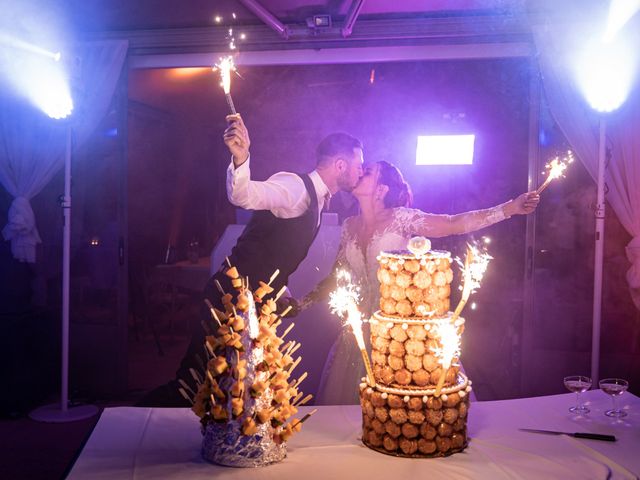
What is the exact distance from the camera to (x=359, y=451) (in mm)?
1878

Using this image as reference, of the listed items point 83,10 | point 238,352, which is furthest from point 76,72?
point 238,352

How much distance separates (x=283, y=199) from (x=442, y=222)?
1.02 m

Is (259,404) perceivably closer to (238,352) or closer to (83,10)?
(238,352)

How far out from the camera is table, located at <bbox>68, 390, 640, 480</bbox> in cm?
171

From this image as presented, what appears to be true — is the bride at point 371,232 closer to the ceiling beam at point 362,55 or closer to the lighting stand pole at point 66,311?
the ceiling beam at point 362,55

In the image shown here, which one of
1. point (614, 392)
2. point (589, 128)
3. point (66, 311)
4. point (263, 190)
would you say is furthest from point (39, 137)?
point (614, 392)

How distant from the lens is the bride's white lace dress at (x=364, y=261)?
3303 mm

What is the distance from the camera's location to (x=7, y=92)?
4.99 m

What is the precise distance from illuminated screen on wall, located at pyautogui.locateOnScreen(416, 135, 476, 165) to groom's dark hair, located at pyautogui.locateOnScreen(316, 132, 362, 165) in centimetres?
61

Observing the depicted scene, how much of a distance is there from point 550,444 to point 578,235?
112 inches

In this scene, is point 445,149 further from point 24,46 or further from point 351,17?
point 24,46

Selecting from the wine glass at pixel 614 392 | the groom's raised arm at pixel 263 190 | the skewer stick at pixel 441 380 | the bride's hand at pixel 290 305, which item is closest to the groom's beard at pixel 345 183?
the groom's raised arm at pixel 263 190

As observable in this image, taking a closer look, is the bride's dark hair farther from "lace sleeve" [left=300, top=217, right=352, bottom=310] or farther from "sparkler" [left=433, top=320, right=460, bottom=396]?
"sparkler" [left=433, top=320, right=460, bottom=396]

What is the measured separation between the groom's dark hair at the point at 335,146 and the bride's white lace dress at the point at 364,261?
0.58 m
